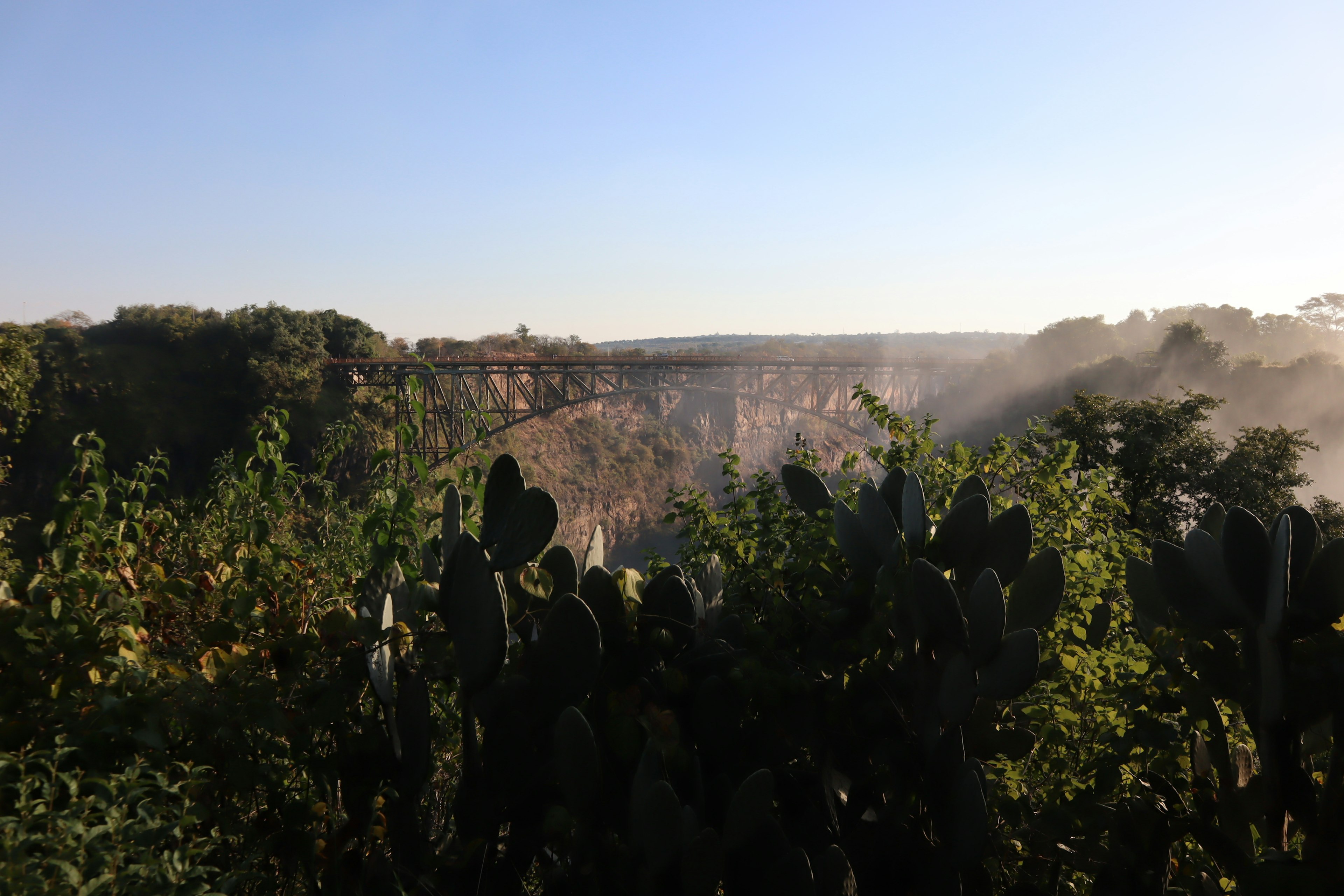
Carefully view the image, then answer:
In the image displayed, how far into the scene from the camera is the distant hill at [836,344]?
3209cm

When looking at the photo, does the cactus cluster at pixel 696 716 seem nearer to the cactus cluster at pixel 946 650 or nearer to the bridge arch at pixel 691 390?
the cactus cluster at pixel 946 650

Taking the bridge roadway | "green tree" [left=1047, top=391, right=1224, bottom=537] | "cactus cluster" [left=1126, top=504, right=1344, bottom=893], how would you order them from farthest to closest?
Result: the bridge roadway
"green tree" [left=1047, top=391, right=1224, bottom=537]
"cactus cluster" [left=1126, top=504, right=1344, bottom=893]

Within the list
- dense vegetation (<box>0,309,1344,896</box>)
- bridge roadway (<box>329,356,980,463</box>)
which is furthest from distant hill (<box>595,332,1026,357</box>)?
dense vegetation (<box>0,309,1344,896</box>)

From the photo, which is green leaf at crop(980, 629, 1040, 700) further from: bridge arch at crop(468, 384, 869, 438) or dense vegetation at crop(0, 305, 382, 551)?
dense vegetation at crop(0, 305, 382, 551)

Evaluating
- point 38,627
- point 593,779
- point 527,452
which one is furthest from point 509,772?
point 527,452

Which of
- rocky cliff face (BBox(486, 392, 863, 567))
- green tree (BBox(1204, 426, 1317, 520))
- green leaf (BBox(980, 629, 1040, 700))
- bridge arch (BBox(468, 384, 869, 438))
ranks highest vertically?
green leaf (BBox(980, 629, 1040, 700))

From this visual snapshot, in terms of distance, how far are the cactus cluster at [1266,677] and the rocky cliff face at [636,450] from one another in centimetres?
3517

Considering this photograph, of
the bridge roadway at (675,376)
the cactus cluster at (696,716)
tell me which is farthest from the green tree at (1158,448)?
the cactus cluster at (696,716)

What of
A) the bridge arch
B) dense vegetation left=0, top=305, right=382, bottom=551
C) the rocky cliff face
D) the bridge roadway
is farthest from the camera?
the rocky cliff face

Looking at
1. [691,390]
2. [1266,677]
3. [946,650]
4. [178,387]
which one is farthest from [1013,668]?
[178,387]

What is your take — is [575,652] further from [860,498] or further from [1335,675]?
[1335,675]

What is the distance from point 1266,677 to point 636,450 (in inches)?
1847

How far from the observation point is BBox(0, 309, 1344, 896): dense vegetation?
1.14 meters

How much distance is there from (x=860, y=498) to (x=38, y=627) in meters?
1.49
